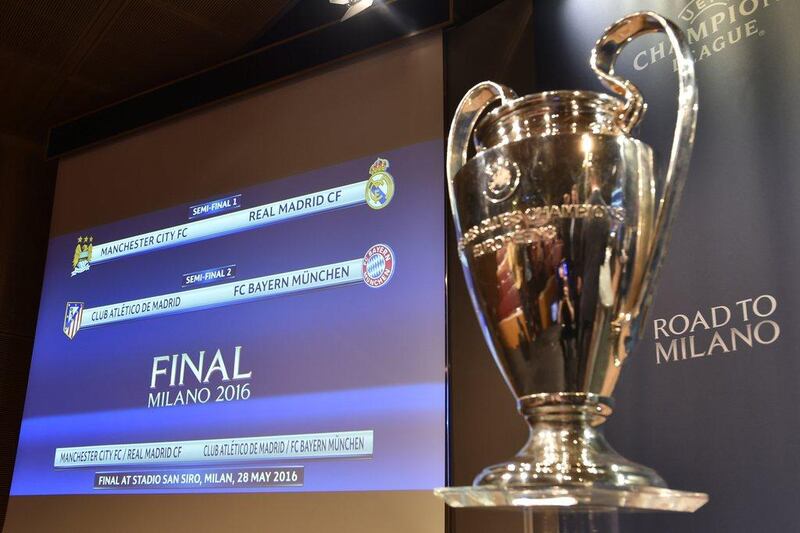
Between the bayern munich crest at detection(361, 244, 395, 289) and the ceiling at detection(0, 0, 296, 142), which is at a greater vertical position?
the ceiling at detection(0, 0, 296, 142)

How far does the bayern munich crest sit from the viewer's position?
211 cm

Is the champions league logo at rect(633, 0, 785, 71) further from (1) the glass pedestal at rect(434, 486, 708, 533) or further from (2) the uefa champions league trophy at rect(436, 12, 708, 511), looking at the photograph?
(1) the glass pedestal at rect(434, 486, 708, 533)

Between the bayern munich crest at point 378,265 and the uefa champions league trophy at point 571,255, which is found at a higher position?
the bayern munich crest at point 378,265

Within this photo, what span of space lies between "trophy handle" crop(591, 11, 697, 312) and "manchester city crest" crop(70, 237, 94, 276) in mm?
2621

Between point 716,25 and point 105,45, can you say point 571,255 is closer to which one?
point 716,25

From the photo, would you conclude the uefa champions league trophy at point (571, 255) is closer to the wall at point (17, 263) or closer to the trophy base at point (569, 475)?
the trophy base at point (569, 475)

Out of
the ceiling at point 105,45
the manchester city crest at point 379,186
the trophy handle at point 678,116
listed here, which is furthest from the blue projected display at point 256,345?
the trophy handle at point 678,116

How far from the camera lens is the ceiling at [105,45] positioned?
2.80 m

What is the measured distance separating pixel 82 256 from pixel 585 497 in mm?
2761

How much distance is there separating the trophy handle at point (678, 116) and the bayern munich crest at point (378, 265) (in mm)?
1504

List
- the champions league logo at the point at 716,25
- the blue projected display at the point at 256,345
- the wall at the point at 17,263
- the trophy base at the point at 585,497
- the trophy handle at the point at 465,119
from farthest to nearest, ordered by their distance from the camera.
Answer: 1. the wall at the point at 17,263
2. the blue projected display at the point at 256,345
3. the champions league logo at the point at 716,25
4. the trophy handle at the point at 465,119
5. the trophy base at the point at 585,497

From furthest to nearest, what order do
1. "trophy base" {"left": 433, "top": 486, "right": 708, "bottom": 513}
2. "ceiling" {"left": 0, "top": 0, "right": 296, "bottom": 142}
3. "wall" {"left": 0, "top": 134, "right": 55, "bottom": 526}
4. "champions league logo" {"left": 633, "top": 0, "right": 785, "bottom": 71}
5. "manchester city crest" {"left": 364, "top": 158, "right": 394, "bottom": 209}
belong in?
"wall" {"left": 0, "top": 134, "right": 55, "bottom": 526} < "ceiling" {"left": 0, "top": 0, "right": 296, "bottom": 142} < "manchester city crest" {"left": 364, "top": 158, "right": 394, "bottom": 209} < "champions league logo" {"left": 633, "top": 0, "right": 785, "bottom": 71} < "trophy base" {"left": 433, "top": 486, "right": 708, "bottom": 513}

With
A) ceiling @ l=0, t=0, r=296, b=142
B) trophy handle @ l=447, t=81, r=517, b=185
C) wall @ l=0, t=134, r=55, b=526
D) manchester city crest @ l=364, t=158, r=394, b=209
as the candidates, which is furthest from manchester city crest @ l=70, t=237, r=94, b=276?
trophy handle @ l=447, t=81, r=517, b=185

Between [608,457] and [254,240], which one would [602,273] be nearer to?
[608,457]
